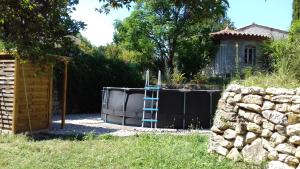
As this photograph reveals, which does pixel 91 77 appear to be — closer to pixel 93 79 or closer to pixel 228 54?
pixel 93 79

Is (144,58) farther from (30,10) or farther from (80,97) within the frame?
(30,10)

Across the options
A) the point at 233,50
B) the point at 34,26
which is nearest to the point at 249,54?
the point at 233,50

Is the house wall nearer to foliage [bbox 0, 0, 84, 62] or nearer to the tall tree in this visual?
the tall tree

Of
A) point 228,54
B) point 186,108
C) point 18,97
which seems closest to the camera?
point 18,97

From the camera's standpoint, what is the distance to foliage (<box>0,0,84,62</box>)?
5.21m

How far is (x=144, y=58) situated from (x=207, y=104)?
42.1ft

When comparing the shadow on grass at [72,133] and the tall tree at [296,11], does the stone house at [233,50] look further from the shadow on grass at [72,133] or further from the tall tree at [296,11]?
the shadow on grass at [72,133]

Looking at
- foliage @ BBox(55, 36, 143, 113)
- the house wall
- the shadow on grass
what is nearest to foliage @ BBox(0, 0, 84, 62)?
the shadow on grass

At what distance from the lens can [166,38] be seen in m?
26.0

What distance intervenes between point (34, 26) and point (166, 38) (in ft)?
68.4

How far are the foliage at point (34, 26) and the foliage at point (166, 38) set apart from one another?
19705 millimetres

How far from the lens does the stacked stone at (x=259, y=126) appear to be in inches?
256

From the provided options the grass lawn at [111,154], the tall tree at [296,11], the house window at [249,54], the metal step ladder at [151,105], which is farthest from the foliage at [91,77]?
the grass lawn at [111,154]

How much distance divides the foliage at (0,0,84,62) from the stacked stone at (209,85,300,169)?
11.5ft
